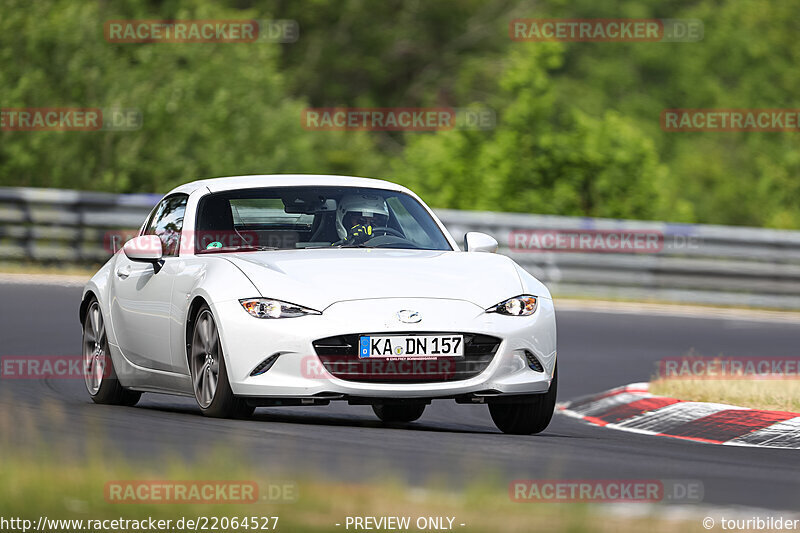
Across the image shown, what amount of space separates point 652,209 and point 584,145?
5.07 feet

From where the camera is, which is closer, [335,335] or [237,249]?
[335,335]

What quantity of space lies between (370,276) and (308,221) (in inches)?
54.2

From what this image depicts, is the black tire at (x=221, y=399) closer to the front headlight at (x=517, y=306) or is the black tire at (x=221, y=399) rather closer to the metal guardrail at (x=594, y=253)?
the front headlight at (x=517, y=306)

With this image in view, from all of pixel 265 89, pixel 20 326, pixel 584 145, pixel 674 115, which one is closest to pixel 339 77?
pixel 674 115

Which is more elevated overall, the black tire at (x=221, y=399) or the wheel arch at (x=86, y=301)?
the wheel arch at (x=86, y=301)

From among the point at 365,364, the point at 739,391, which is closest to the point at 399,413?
the point at 365,364

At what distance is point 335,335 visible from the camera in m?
8.59

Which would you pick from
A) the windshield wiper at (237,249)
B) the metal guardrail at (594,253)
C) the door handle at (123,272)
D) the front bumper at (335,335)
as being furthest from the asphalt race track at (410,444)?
the metal guardrail at (594,253)

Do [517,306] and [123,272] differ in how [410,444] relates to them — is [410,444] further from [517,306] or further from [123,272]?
[123,272]

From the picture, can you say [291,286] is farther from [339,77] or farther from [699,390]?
[339,77]

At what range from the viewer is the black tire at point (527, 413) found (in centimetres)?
927

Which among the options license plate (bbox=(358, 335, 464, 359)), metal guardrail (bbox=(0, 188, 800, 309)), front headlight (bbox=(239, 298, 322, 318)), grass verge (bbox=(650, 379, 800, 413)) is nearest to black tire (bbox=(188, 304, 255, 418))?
front headlight (bbox=(239, 298, 322, 318))

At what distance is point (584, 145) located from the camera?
2717 cm

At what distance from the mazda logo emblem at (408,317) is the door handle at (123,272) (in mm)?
2485
